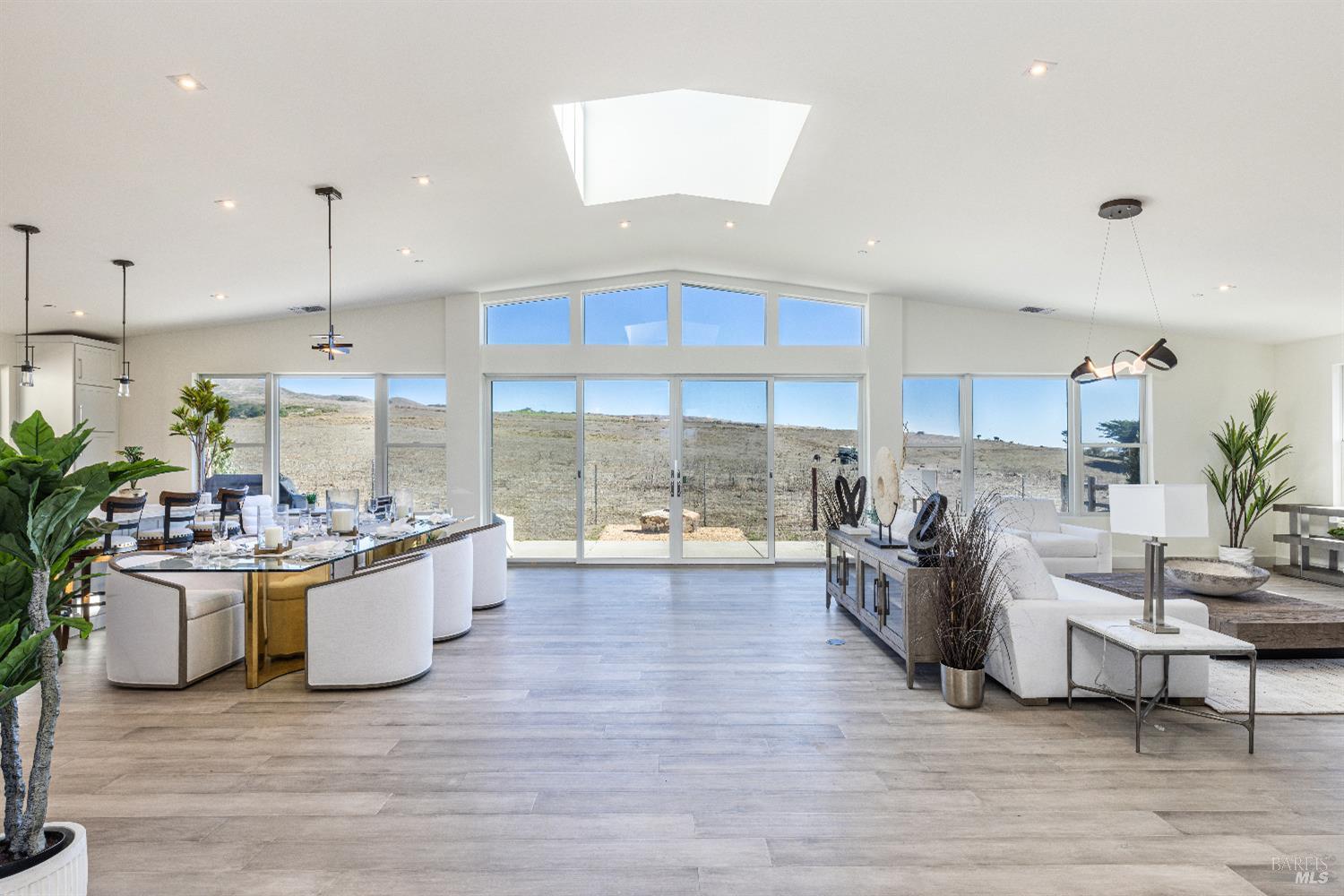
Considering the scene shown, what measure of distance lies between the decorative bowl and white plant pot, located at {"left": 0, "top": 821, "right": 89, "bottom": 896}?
17.9ft

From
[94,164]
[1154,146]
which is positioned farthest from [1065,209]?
[94,164]

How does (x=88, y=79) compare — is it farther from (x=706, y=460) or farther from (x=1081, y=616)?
(x=706, y=460)

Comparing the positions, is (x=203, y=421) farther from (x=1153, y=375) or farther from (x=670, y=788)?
(x=1153, y=375)

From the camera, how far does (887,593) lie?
14.3 feet

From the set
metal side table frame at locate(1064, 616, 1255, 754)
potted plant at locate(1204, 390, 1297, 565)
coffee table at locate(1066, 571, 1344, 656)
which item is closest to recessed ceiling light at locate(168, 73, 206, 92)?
metal side table frame at locate(1064, 616, 1255, 754)

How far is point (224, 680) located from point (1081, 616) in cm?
468

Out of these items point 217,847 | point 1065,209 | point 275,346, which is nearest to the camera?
point 217,847

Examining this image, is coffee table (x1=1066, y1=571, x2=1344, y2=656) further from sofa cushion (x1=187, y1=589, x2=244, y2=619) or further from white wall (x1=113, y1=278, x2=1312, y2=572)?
sofa cushion (x1=187, y1=589, x2=244, y2=619)

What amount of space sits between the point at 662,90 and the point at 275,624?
3926mm

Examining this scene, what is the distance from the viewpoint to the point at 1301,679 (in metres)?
3.85

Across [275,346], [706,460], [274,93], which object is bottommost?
[706,460]

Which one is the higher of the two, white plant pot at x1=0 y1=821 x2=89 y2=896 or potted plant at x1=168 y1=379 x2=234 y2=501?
potted plant at x1=168 y1=379 x2=234 y2=501

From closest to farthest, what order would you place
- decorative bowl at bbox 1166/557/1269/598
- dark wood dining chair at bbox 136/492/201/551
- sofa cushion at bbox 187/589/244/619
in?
1. sofa cushion at bbox 187/589/244/619
2. decorative bowl at bbox 1166/557/1269/598
3. dark wood dining chair at bbox 136/492/201/551

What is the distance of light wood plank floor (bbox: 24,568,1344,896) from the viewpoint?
2107mm
